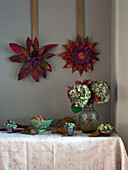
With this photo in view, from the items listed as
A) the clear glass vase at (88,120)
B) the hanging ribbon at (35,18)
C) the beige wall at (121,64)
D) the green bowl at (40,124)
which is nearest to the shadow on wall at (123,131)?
the beige wall at (121,64)

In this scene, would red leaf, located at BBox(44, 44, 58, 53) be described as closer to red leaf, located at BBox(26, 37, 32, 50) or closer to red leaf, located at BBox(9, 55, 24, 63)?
red leaf, located at BBox(26, 37, 32, 50)

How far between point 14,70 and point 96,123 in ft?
3.47

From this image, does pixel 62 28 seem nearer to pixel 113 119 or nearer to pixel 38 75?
pixel 38 75

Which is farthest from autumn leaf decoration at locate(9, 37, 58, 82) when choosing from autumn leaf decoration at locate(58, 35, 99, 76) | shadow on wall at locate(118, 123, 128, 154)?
shadow on wall at locate(118, 123, 128, 154)

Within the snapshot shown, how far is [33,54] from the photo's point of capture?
92.4 inches

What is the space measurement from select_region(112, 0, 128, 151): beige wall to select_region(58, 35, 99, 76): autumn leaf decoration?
0.83 feet

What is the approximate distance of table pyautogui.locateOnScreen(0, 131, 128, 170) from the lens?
1861 millimetres

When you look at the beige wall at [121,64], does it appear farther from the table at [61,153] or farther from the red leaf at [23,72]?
the red leaf at [23,72]

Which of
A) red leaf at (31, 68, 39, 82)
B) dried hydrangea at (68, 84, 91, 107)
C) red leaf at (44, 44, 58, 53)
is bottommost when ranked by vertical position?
dried hydrangea at (68, 84, 91, 107)

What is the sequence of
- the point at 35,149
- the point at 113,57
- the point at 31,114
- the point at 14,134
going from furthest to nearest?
the point at 31,114 < the point at 113,57 < the point at 14,134 < the point at 35,149

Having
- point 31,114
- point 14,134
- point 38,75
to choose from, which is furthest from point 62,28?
point 14,134

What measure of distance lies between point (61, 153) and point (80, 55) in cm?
103

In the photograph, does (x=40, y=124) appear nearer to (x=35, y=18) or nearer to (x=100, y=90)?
(x=100, y=90)

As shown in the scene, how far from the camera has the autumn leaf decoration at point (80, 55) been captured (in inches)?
91.6
